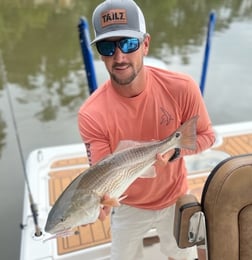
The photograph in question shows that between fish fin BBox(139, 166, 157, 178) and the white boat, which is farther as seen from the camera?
the white boat

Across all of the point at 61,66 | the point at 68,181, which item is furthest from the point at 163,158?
the point at 61,66

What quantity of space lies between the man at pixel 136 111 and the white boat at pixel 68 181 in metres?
0.66

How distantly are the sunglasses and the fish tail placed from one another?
44cm

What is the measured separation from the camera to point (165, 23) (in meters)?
10.7

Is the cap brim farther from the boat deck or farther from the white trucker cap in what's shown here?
the boat deck

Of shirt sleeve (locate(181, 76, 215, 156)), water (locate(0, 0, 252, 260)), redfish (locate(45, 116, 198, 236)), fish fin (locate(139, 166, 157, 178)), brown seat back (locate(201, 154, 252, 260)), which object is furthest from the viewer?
water (locate(0, 0, 252, 260))

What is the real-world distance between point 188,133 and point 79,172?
2.03 m

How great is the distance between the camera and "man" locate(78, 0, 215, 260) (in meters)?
1.63

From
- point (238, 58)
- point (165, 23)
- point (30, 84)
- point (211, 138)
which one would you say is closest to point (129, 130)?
point (211, 138)

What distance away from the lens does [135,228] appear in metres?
2.06

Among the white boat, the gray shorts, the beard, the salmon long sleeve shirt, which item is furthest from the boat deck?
the beard

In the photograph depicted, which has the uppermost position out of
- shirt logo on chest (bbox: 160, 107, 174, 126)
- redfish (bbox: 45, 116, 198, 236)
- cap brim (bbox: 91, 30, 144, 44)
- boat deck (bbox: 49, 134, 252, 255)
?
cap brim (bbox: 91, 30, 144, 44)

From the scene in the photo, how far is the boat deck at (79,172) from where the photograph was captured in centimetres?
267

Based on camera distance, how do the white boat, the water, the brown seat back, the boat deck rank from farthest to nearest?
1. the water
2. the boat deck
3. the white boat
4. the brown seat back
